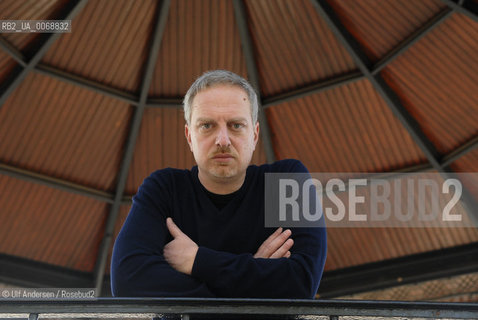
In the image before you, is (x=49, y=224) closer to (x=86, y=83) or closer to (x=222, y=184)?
(x=86, y=83)

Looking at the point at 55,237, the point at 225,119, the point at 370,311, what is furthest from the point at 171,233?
the point at 55,237

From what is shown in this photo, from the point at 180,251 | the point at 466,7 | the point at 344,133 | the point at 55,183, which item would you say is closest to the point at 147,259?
the point at 180,251

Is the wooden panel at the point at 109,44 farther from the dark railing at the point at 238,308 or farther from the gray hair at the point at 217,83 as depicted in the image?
the dark railing at the point at 238,308

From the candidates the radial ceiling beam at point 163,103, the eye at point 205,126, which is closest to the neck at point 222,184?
the eye at point 205,126

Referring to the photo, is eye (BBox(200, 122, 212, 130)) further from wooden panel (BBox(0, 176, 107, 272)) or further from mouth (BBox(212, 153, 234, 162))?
wooden panel (BBox(0, 176, 107, 272))

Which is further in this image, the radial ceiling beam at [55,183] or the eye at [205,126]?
the radial ceiling beam at [55,183]

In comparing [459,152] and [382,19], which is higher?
[382,19]

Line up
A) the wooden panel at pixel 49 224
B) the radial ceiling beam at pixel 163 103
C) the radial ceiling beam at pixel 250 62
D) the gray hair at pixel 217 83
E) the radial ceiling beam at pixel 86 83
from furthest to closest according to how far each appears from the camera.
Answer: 1. the wooden panel at pixel 49 224
2. the radial ceiling beam at pixel 163 103
3. the radial ceiling beam at pixel 86 83
4. the radial ceiling beam at pixel 250 62
5. the gray hair at pixel 217 83

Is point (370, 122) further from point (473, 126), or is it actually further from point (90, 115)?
point (90, 115)

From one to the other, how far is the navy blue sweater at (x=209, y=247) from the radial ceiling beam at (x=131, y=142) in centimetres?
936

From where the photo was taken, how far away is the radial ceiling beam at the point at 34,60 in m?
11.8

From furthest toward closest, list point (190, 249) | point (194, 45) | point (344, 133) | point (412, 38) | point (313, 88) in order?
point (344, 133) < point (313, 88) < point (194, 45) < point (412, 38) < point (190, 249)

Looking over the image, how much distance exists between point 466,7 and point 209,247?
944 centimetres

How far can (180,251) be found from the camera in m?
3.32
